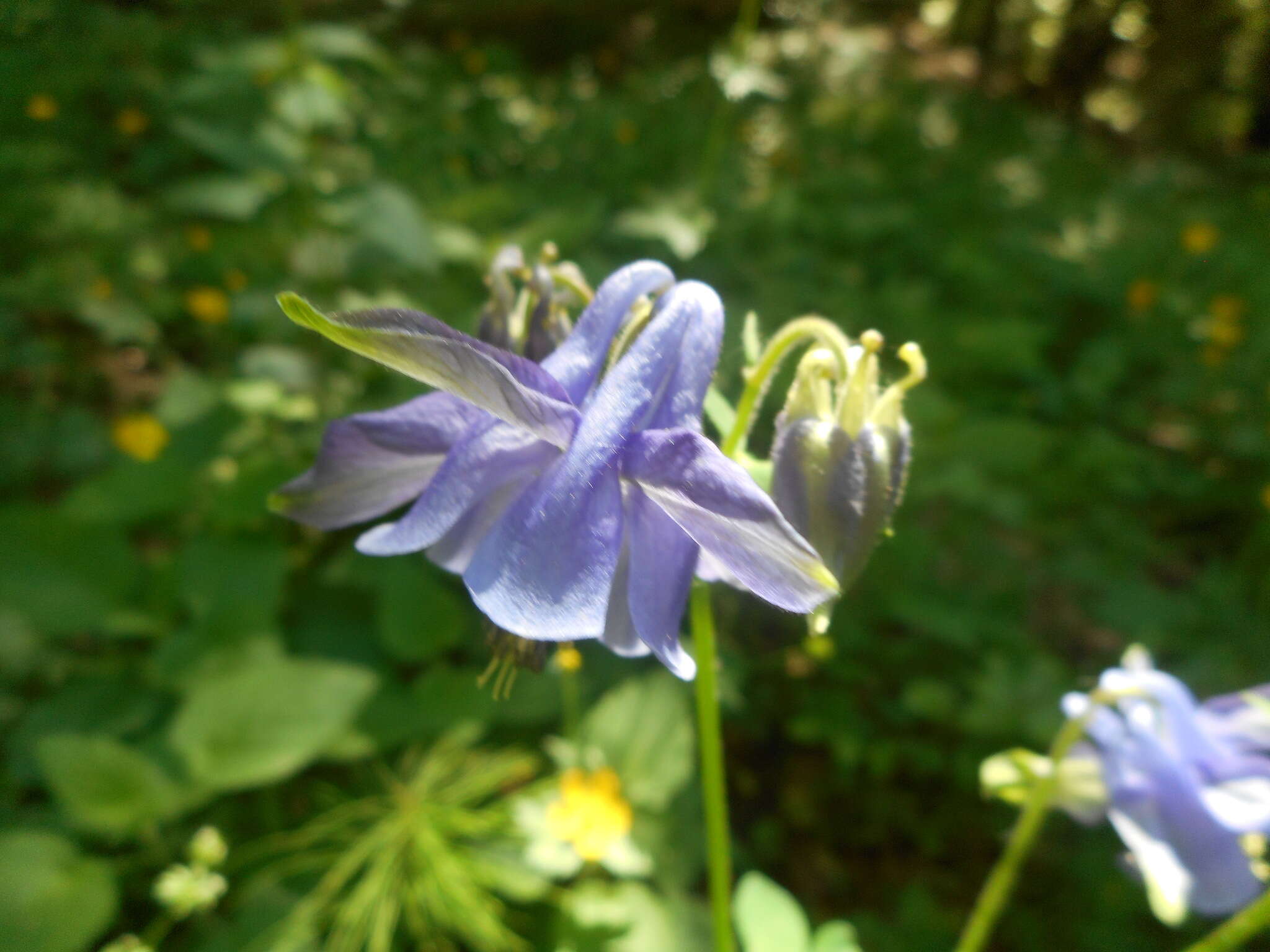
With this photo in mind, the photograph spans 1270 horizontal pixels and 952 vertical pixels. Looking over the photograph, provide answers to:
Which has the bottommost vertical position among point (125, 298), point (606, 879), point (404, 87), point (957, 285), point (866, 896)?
point (866, 896)

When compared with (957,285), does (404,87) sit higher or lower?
higher

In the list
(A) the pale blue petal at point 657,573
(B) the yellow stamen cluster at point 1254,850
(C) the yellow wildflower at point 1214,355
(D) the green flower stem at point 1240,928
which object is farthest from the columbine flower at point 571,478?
(C) the yellow wildflower at point 1214,355

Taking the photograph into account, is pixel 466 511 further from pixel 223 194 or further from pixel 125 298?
pixel 125 298

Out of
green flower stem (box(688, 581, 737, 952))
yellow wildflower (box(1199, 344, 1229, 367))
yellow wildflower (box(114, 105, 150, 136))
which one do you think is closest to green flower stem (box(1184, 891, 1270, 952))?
green flower stem (box(688, 581, 737, 952))

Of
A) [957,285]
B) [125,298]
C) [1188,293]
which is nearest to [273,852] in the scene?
[125,298]

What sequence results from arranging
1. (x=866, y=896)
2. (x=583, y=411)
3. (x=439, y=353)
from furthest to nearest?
1. (x=866, y=896)
2. (x=583, y=411)
3. (x=439, y=353)

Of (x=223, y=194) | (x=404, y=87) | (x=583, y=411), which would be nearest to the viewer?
(x=583, y=411)

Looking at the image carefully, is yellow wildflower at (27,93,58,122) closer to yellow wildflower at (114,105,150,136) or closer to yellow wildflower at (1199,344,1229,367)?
yellow wildflower at (114,105,150,136)
